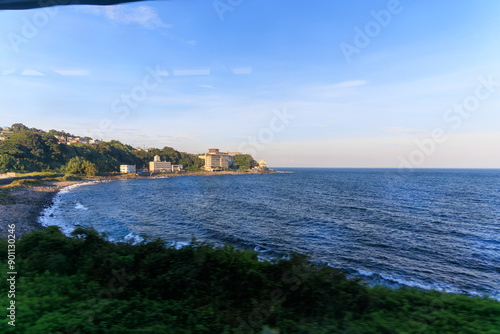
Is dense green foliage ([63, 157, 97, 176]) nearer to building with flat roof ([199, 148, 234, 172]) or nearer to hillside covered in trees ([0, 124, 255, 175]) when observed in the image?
hillside covered in trees ([0, 124, 255, 175])

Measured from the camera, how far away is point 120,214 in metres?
33.3

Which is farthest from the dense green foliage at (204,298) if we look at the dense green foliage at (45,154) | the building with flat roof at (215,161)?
the building with flat roof at (215,161)

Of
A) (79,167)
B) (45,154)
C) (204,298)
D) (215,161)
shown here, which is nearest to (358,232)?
(204,298)

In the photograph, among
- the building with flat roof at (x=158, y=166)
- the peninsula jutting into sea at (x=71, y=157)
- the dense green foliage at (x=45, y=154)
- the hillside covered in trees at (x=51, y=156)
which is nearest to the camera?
the dense green foliage at (x=45, y=154)

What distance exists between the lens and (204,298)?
15.8ft

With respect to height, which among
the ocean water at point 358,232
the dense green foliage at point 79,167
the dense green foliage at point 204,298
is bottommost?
the ocean water at point 358,232

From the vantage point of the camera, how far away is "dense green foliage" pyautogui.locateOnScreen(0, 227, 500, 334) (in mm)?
3637

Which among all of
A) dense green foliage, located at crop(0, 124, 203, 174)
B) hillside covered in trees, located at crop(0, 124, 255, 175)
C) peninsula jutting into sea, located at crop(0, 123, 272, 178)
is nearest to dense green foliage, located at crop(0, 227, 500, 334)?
peninsula jutting into sea, located at crop(0, 123, 272, 178)

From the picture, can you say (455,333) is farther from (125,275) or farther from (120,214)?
(120,214)

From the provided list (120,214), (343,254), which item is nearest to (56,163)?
(120,214)

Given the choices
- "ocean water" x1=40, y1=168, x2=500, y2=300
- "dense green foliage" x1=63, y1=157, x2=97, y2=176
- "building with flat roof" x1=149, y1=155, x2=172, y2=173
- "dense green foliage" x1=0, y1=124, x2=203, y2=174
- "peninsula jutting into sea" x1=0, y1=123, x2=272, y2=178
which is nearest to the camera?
"ocean water" x1=40, y1=168, x2=500, y2=300

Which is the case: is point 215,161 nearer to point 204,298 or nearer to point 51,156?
point 51,156

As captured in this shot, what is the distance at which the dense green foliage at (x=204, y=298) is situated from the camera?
11.9 feet

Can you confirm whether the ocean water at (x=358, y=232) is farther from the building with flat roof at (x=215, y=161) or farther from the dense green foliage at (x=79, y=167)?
the building with flat roof at (x=215, y=161)
